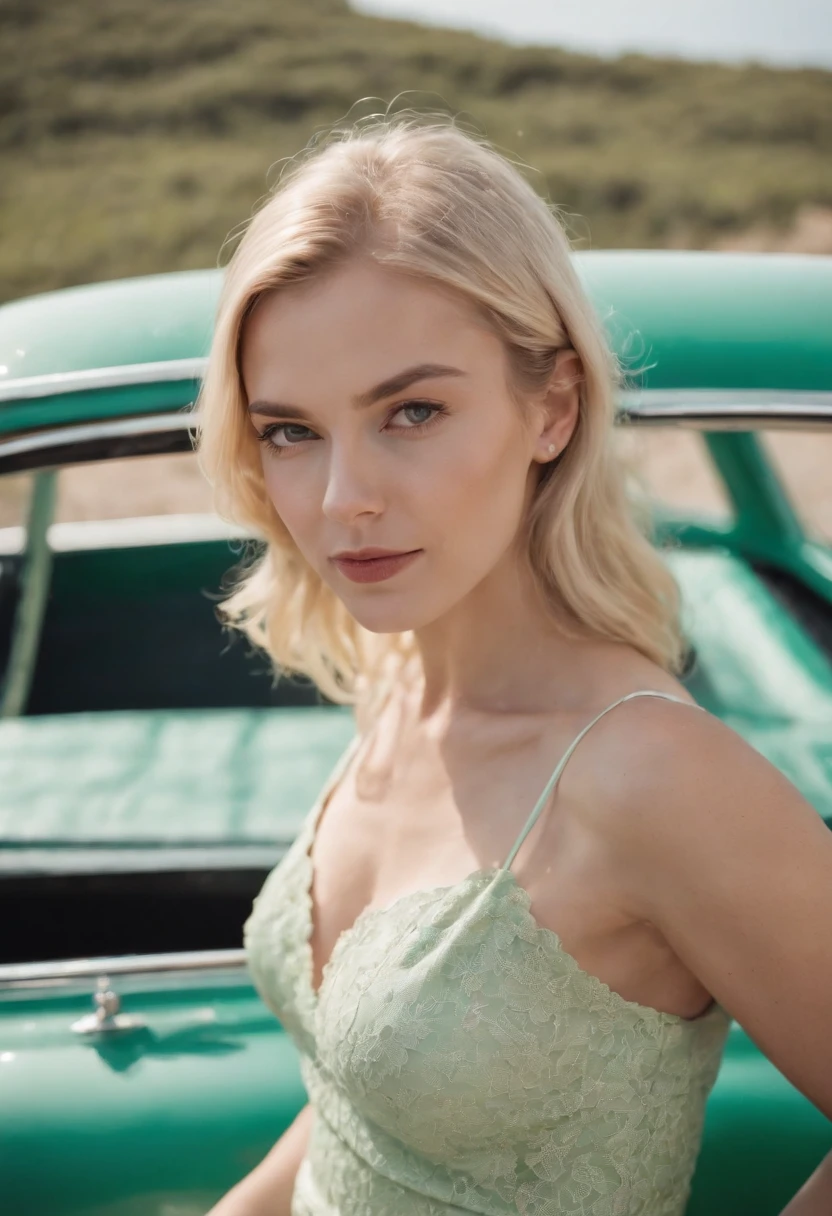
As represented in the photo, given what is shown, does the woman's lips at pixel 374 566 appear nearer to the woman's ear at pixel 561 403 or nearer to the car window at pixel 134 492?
the woman's ear at pixel 561 403

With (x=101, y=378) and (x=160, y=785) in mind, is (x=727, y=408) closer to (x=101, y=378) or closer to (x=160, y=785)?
(x=101, y=378)

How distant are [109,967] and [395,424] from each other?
3.32 feet

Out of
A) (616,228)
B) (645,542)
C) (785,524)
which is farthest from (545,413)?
(616,228)

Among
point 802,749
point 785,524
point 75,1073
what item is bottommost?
point 75,1073

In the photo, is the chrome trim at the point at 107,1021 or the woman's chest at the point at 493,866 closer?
the woman's chest at the point at 493,866

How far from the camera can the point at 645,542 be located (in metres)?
1.85

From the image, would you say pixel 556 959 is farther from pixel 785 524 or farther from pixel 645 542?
pixel 785 524

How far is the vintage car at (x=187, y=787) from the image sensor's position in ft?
5.84

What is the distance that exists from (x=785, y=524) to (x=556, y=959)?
2.03 meters

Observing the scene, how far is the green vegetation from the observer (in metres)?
13.7

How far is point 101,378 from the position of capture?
188cm

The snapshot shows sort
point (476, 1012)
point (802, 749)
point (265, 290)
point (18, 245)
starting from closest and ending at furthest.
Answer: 1. point (476, 1012)
2. point (265, 290)
3. point (802, 749)
4. point (18, 245)

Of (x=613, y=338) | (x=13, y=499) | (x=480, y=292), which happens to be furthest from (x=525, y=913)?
(x=13, y=499)

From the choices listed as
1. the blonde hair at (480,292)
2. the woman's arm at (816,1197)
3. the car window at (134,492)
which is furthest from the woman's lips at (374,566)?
the car window at (134,492)
